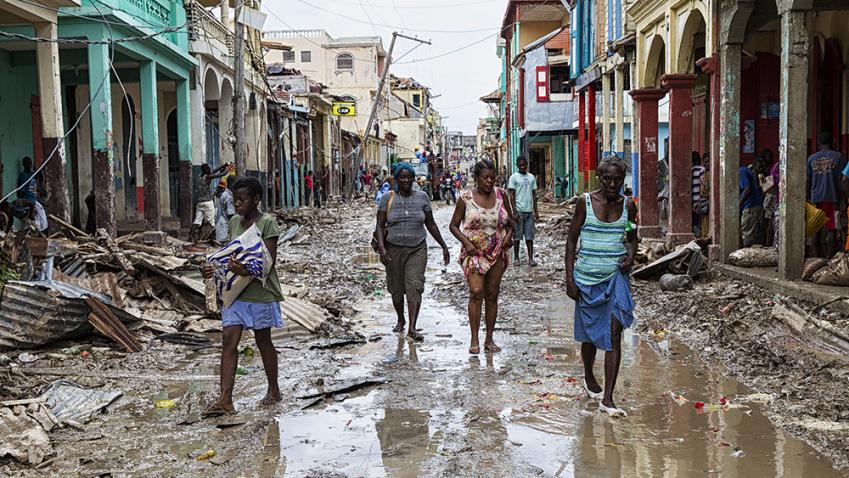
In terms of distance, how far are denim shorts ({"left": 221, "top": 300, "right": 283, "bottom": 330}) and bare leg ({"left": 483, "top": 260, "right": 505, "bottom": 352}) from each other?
7.65 ft

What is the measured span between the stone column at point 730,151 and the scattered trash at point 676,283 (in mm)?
1005

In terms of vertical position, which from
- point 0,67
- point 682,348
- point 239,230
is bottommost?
point 682,348

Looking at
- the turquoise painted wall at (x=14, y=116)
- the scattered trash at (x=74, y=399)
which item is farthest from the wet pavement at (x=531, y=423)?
the turquoise painted wall at (x=14, y=116)

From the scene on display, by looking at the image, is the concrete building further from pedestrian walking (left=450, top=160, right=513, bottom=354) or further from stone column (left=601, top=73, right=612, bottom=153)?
pedestrian walking (left=450, top=160, right=513, bottom=354)

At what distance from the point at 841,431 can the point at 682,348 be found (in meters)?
2.71

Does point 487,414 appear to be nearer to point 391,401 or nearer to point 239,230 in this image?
point 391,401

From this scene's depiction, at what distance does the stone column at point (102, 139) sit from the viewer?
14.2m

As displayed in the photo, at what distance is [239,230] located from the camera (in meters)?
5.76

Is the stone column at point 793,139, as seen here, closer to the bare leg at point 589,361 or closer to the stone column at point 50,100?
the bare leg at point 589,361

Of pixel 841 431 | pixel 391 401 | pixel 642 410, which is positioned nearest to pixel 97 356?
pixel 391 401

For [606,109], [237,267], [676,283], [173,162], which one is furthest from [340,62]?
[237,267]

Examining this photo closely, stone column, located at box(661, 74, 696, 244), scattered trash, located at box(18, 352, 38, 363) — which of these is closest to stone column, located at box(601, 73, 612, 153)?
stone column, located at box(661, 74, 696, 244)

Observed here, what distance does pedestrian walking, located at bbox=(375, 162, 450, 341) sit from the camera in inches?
321

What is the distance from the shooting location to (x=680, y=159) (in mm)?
14492
